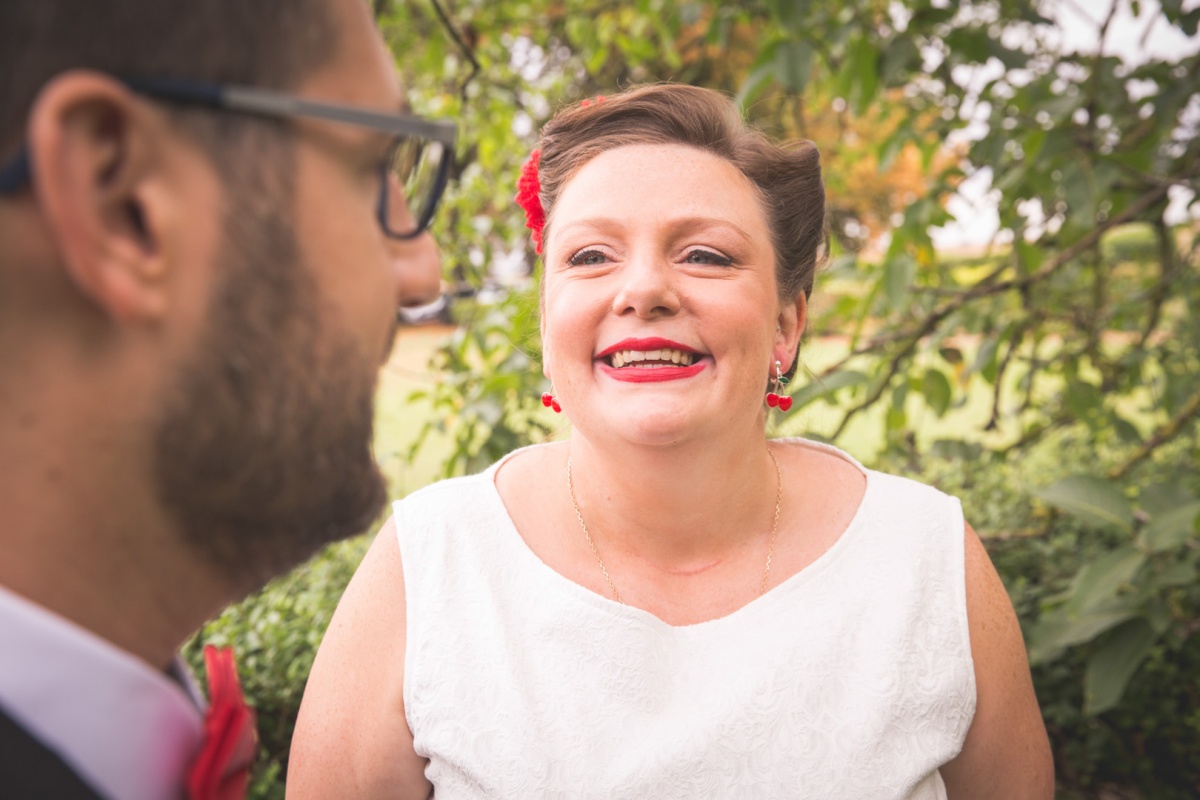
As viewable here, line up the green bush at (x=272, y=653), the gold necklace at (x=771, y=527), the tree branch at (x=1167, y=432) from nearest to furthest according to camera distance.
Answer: the gold necklace at (x=771, y=527)
the green bush at (x=272, y=653)
the tree branch at (x=1167, y=432)

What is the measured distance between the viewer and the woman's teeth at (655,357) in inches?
68.7

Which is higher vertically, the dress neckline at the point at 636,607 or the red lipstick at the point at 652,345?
the red lipstick at the point at 652,345

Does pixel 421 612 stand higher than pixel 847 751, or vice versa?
pixel 421 612

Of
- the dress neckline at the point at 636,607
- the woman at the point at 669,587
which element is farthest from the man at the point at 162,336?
the dress neckline at the point at 636,607

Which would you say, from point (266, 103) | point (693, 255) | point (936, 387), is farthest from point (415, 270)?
point (936, 387)

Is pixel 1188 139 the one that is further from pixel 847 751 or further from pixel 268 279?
pixel 268 279

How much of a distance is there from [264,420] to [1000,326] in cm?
329

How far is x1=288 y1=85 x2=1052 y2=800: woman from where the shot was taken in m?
1.62

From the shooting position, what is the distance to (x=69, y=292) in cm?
74

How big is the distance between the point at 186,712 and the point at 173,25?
639mm

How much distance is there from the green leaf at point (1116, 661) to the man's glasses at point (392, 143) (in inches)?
81.3

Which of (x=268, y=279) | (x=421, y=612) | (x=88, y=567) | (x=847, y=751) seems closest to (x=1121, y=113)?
(x=847, y=751)

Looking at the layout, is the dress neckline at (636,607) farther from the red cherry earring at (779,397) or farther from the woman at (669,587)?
the red cherry earring at (779,397)

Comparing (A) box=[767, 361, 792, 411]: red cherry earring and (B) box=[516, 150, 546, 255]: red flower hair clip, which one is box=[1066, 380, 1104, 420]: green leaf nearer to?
(A) box=[767, 361, 792, 411]: red cherry earring
